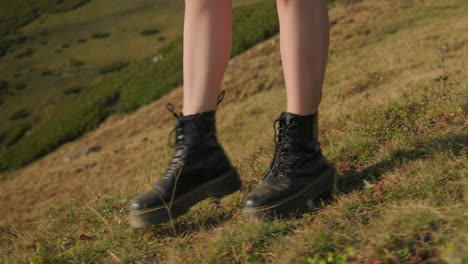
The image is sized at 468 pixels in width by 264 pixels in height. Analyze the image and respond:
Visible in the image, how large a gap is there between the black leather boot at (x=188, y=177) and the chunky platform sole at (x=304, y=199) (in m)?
0.33

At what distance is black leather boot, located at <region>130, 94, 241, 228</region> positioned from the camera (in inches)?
97.6

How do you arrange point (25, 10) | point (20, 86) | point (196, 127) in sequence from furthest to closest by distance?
point (25, 10) < point (20, 86) < point (196, 127)

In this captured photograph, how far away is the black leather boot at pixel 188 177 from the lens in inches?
97.6

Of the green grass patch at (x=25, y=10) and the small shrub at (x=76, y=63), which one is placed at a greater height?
the green grass patch at (x=25, y=10)

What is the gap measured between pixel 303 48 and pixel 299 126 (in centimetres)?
35

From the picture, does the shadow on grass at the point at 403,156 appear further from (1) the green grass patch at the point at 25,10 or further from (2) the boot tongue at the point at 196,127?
(1) the green grass patch at the point at 25,10

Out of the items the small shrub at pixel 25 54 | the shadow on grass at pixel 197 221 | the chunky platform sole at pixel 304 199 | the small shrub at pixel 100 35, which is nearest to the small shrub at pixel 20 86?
the small shrub at pixel 25 54

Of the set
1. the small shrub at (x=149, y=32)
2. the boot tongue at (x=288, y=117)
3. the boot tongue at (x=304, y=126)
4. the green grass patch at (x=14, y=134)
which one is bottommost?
the green grass patch at (x=14, y=134)

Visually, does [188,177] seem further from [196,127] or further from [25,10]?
[25,10]

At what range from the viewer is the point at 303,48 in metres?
2.44

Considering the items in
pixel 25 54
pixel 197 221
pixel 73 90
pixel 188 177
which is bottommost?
pixel 73 90

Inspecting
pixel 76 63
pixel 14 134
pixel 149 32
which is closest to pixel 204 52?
pixel 14 134

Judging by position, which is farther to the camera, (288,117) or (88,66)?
(88,66)

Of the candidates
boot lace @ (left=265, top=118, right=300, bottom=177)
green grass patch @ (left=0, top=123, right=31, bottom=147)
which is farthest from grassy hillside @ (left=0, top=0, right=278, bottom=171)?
boot lace @ (left=265, top=118, right=300, bottom=177)
